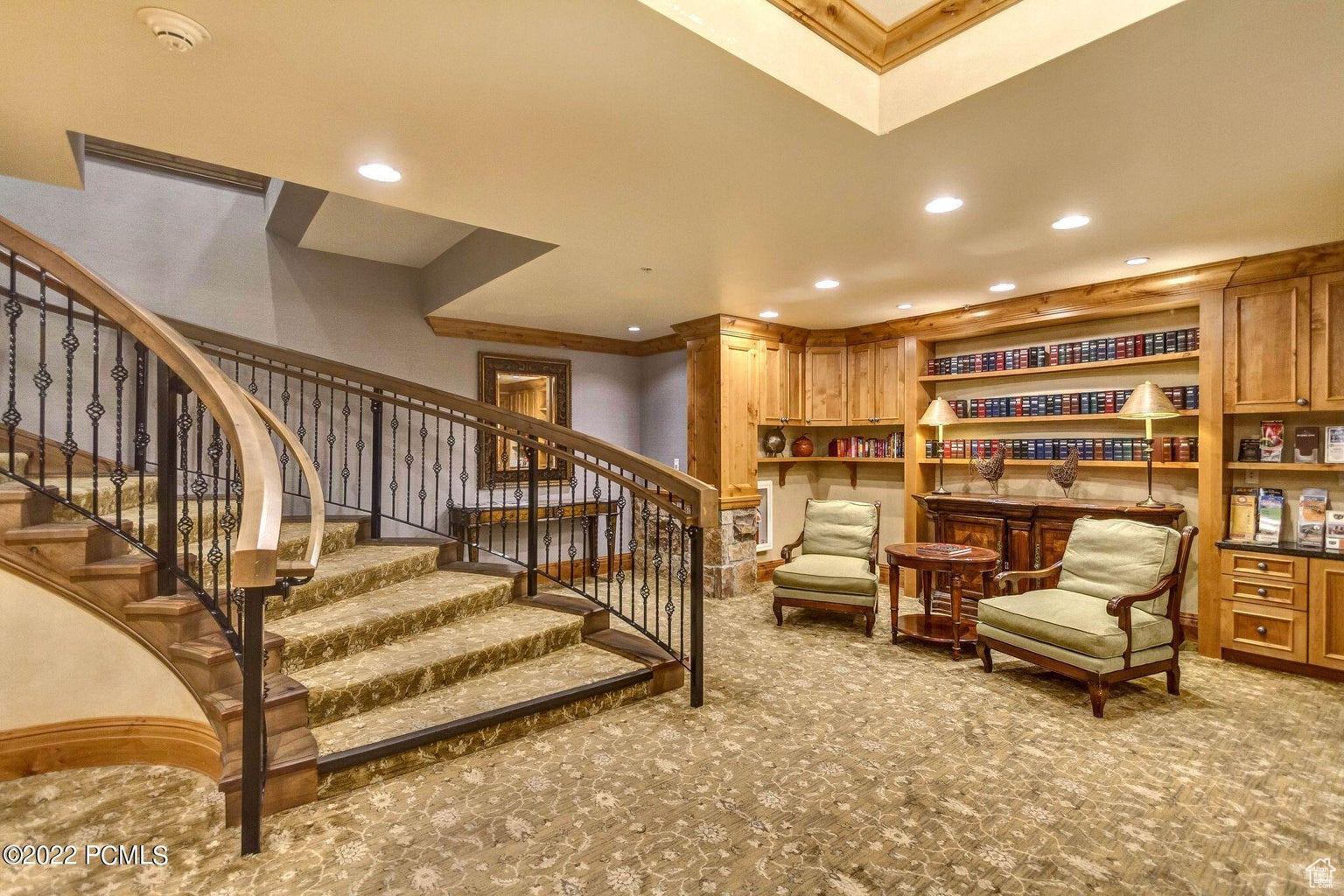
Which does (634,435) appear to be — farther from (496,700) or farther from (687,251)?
(496,700)

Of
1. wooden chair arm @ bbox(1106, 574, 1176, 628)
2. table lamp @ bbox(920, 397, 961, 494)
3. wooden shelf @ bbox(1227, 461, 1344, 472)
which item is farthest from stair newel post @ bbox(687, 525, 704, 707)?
wooden shelf @ bbox(1227, 461, 1344, 472)

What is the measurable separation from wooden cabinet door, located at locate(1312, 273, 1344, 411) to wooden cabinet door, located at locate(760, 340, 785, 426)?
3.77 m

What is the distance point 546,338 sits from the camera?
6.46m

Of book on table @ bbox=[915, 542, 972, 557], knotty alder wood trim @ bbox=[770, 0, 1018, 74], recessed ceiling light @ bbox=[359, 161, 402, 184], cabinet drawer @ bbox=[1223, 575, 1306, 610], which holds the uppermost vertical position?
knotty alder wood trim @ bbox=[770, 0, 1018, 74]

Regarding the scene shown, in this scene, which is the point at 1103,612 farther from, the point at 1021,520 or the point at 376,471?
the point at 376,471

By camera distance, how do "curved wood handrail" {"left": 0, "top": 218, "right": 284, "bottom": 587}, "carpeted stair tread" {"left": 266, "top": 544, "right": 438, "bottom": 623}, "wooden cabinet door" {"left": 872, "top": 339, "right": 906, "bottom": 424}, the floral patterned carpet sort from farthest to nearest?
"wooden cabinet door" {"left": 872, "top": 339, "right": 906, "bottom": 424}, "carpeted stair tread" {"left": 266, "top": 544, "right": 438, "bottom": 623}, the floral patterned carpet, "curved wood handrail" {"left": 0, "top": 218, "right": 284, "bottom": 587}

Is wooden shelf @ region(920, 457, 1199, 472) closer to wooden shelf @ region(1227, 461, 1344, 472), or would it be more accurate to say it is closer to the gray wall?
wooden shelf @ region(1227, 461, 1344, 472)

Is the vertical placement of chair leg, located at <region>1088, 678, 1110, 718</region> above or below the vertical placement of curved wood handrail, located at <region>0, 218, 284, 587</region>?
below

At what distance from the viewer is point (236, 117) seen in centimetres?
231

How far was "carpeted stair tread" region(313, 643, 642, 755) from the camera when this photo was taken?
255 centimetres

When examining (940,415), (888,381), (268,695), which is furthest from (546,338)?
Result: (268,695)

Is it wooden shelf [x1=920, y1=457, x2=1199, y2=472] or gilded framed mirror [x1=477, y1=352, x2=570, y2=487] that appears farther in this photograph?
gilded framed mirror [x1=477, y1=352, x2=570, y2=487]

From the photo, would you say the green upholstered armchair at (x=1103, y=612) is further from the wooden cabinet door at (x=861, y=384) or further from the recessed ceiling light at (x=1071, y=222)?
the wooden cabinet door at (x=861, y=384)

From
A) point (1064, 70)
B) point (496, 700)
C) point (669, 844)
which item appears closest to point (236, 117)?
point (496, 700)
